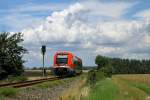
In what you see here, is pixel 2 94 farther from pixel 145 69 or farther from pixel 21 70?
pixel 145 69

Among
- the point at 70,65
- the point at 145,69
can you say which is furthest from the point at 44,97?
the point at 145,69

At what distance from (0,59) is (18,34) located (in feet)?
13.0

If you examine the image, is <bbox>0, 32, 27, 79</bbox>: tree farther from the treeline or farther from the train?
the treeline

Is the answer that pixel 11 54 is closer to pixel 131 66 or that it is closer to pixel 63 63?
pixel 63 63

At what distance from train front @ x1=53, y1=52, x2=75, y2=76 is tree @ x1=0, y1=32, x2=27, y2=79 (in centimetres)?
656

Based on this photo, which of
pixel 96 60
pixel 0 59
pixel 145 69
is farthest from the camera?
pixel 145 69

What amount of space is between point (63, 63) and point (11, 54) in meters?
8.36

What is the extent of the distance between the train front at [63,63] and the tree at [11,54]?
6558 mm

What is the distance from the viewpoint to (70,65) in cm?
6166

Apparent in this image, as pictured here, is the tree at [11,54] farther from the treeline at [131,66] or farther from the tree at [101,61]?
the treeline at [131,66]

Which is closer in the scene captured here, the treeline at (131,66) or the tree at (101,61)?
the tree at (101,61)

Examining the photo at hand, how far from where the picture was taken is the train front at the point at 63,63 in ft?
202

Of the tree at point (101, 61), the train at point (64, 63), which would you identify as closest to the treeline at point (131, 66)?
the tree at point (101, 61)

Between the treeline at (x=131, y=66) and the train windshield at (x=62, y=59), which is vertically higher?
the train windshield at (x=62, y=59)
